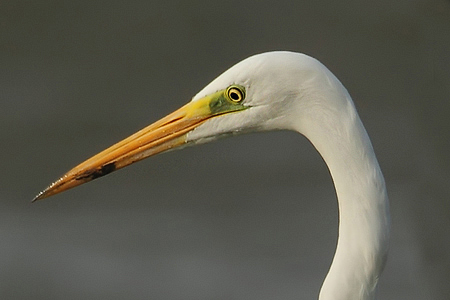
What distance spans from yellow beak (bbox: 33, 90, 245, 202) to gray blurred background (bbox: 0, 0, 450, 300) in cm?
187

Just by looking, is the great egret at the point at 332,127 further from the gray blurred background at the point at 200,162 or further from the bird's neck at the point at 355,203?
the gray blurred background at the point at 200,162

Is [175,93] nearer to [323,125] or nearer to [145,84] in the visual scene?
[145,84]

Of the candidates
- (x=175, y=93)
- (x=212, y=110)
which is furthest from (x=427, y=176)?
(x=212, y=110)

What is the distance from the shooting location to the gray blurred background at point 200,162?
3.47 meters

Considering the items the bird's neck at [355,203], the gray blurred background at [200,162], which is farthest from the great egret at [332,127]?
the gray blurred background at [200,162]

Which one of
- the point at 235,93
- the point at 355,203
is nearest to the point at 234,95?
the point at 235,93

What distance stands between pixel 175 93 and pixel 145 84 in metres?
0.14

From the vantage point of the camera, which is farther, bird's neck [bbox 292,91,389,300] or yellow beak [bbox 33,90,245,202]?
yellow beak [bbox 33,90,245,202]

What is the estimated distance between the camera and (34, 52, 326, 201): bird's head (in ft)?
4.74

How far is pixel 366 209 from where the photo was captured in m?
1.41

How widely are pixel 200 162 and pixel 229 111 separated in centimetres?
234

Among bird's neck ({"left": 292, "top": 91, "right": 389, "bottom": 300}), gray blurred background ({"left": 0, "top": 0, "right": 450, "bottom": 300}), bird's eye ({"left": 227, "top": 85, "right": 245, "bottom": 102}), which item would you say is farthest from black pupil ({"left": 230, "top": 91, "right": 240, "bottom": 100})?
gray blurred background ({"left": 0, "top": 0, "right": 450, "bottom": 300})

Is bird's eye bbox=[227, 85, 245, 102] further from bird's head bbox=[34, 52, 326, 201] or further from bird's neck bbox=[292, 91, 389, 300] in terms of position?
bird's neck bbox=[292, 91, 389, 300]

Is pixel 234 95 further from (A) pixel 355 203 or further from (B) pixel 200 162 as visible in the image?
(B) pixel 200 162
